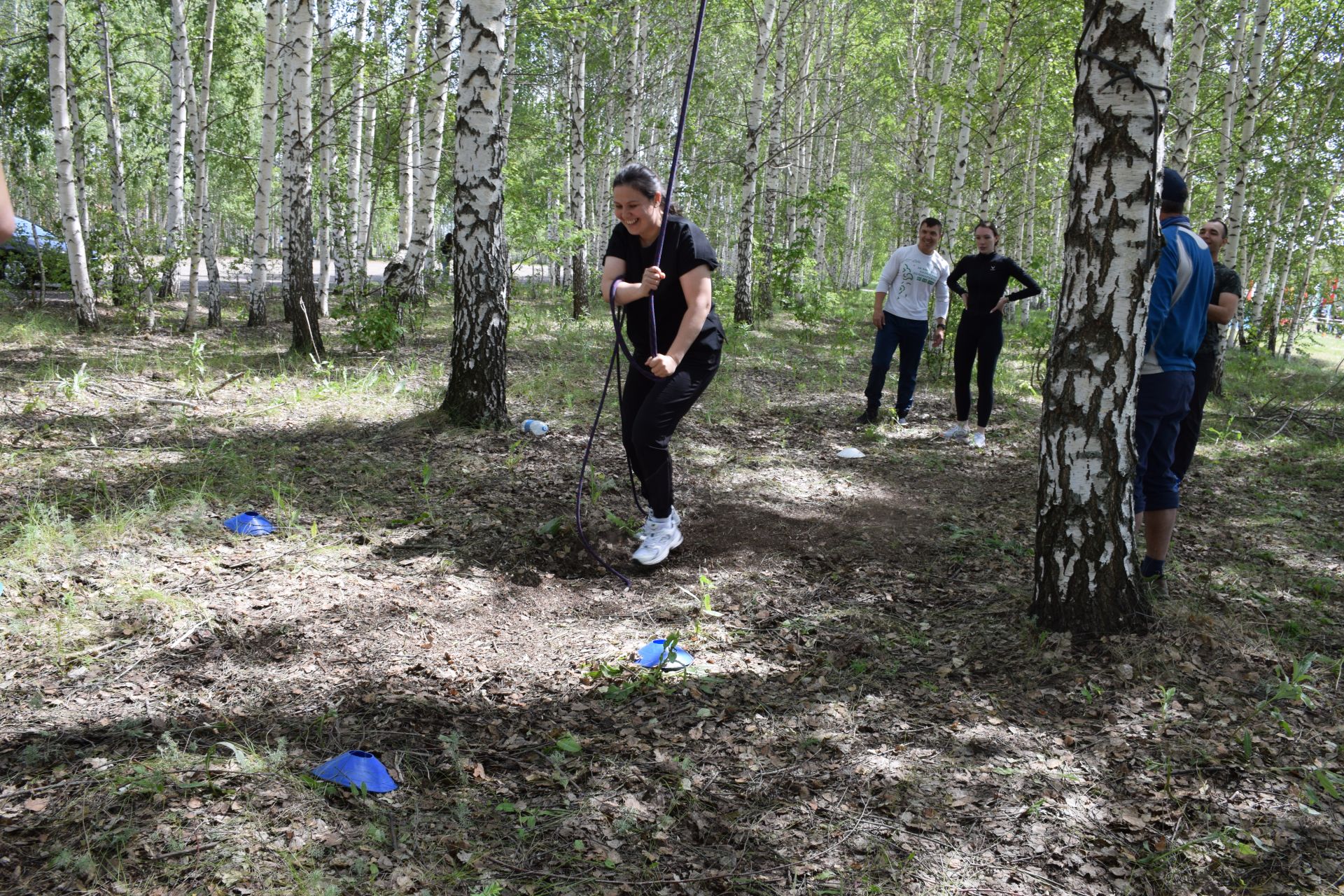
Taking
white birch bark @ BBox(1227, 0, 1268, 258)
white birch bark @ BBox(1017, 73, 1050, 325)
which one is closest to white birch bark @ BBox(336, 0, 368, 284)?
white birch bark @ BBox(1227, 0, 1268, 258)

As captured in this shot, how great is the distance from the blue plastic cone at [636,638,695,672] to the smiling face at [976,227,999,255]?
5.35 m

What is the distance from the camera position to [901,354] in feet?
26.8

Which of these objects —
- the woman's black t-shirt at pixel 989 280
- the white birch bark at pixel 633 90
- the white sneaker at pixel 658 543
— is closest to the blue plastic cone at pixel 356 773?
the white sneaker at pixel 658 543

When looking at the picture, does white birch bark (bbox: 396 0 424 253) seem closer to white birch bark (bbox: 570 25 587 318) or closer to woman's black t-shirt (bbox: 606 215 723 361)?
white birch bark (bbox: 570 25 587 318)

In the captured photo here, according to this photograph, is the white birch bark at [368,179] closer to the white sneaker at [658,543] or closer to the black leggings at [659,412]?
the black leggings at [659,412]

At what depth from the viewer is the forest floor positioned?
2.30 m

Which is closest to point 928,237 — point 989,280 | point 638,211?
point 989,280

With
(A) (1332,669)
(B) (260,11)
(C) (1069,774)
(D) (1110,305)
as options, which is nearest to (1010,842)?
(C) (1069,774)

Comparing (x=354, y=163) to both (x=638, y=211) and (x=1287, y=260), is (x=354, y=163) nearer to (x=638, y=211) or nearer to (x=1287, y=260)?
(x=638, y=211)

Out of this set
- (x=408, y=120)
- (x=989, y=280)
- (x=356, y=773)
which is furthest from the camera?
(x=408, y=120)

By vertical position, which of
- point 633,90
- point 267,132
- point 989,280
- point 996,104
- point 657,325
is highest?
point 633,90

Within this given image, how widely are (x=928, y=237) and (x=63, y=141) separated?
32.2 ft

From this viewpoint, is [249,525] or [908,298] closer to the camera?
[249,525]

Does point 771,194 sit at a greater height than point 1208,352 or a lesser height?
greater
